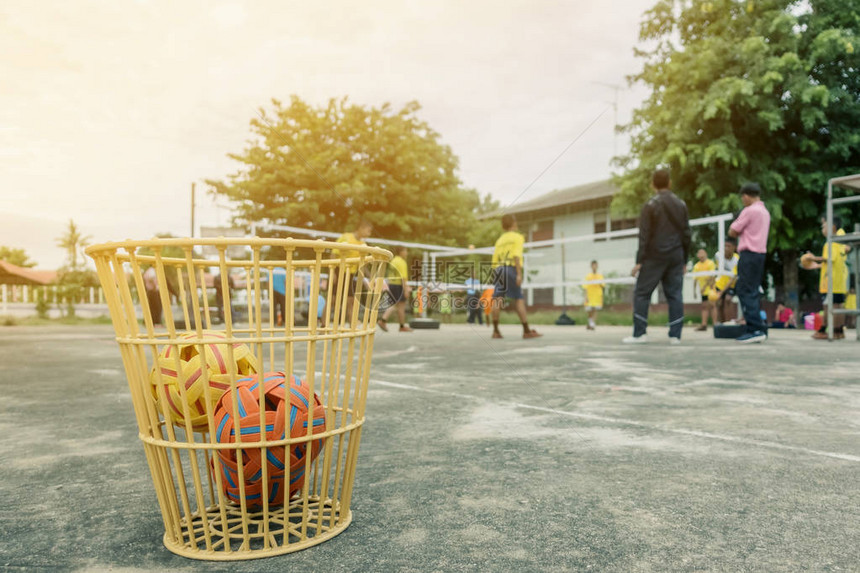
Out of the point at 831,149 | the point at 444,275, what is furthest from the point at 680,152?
the point at 444,275

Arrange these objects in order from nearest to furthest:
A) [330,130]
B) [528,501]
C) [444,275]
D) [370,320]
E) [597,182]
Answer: [370,320], [528,501], [444,275], [330,130], [597,182]

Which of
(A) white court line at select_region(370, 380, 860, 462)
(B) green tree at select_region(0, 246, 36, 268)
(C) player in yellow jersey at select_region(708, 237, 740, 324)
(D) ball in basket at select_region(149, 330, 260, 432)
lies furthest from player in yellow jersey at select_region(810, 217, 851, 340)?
(B) green tree at select_region(0, 246, 36, 268)

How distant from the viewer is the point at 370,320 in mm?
1668

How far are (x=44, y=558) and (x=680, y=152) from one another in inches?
592

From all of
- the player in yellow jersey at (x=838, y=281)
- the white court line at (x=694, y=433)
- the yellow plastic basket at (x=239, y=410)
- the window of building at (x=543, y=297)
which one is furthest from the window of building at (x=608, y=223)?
the yellow plastic basket at (x=239, y=410)

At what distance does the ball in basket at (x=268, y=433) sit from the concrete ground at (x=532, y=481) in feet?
0.61

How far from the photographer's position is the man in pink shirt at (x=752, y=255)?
7133 mm

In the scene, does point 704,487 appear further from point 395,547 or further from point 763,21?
point 763,21

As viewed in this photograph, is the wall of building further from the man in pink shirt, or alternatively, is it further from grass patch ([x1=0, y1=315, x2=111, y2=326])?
grass patch ([x1=0, y1=315, x2=111, y2=326])

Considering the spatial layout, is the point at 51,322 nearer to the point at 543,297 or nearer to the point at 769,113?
the point at 543,297

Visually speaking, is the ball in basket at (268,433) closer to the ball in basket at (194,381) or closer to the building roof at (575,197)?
the ball in basket at (194,381)

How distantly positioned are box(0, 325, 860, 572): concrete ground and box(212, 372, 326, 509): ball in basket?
185mm

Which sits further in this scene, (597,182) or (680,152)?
(597,182)

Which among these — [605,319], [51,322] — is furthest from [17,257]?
[605,319]
